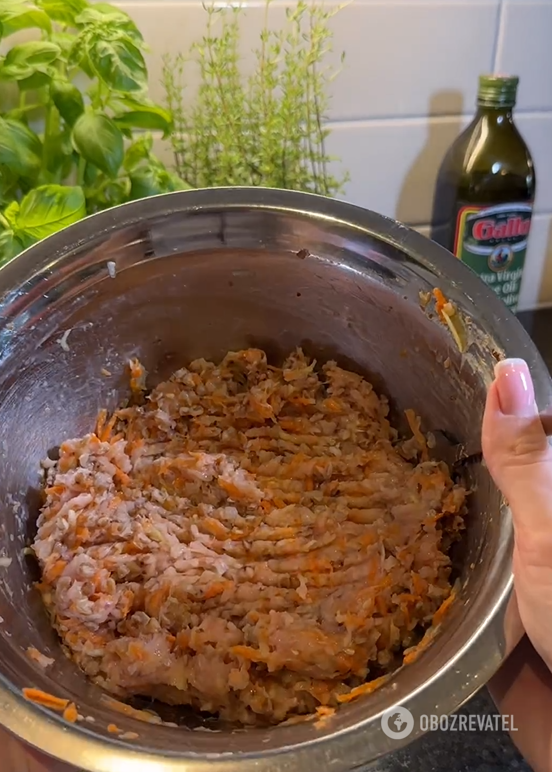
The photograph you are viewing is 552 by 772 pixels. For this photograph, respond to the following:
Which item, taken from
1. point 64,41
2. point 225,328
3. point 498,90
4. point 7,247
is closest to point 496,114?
point 498,90

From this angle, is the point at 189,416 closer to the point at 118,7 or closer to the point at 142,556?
the point at 142,556

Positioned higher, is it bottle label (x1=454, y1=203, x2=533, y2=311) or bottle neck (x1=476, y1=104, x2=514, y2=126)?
bottle neck (x1=476, y1=104, x2=514, y2=126)

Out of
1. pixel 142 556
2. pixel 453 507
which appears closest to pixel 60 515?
pixel 142 556

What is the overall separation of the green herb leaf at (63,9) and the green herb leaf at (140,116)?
13 centimetres

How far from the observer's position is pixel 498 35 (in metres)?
1.24

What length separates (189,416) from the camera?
3.25ft

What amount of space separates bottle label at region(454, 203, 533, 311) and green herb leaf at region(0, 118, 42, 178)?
70 cm

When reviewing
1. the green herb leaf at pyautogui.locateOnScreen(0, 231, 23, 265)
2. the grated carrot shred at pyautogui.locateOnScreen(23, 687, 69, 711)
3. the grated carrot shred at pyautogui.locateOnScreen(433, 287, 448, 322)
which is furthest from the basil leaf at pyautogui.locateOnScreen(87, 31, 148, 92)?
the grated carrot shred at pyautogui.locateOnScreen(23, 687, 69, 711)

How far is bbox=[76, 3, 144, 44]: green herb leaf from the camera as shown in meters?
0.90

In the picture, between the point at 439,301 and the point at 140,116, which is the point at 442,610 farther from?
the point at 140,116

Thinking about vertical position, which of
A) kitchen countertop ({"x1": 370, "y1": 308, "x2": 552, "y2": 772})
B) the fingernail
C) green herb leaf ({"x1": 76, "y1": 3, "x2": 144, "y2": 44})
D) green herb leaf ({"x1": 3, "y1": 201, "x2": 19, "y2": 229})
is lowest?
kitchen countertop ({"x1": 370, "y1": 308, "x2": 552, "y2": 772})

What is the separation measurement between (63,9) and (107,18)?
8 cm

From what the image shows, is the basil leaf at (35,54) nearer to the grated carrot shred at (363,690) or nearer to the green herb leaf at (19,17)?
the green herb leaf at (19,17)

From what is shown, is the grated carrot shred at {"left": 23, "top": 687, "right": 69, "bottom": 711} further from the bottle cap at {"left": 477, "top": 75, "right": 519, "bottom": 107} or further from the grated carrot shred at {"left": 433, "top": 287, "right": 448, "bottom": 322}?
the bottle cap at {"left": 477, "top": 75, "right": 519, "bottom": 107}
